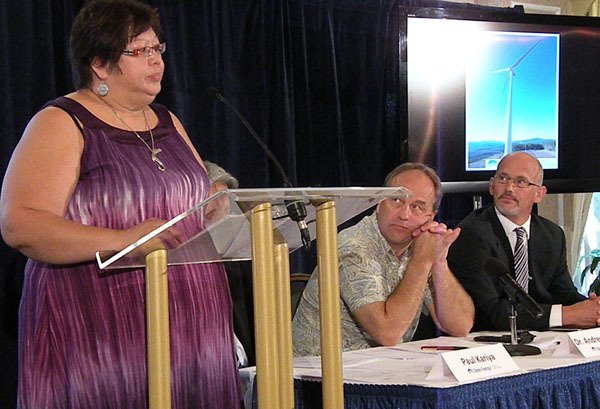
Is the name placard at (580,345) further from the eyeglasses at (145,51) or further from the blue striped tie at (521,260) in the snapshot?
the eyeglasses at (145,51)

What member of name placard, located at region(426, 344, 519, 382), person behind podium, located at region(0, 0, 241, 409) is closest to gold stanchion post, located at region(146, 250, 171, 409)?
person behind podium, located at region(0, 0, 241, 409)

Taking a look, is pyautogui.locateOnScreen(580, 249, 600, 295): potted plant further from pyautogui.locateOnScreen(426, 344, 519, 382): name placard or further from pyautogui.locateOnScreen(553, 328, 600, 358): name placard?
pyautogui.locateOnScreen(426, 344, 519, 382): name placard

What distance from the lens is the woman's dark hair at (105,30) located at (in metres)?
2.19

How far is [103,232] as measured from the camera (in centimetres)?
194

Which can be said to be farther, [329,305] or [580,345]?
[580,345]

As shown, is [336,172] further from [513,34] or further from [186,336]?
[186,336]

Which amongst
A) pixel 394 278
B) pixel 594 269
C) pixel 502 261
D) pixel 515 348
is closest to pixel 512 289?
pixel 515 348

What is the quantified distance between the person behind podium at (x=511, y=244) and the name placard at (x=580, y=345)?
762 millimetres

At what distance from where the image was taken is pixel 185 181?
223cm

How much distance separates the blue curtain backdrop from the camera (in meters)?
3.96

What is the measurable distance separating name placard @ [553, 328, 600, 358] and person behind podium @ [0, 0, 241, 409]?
1.06m

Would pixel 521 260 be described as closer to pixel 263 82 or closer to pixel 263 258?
pixel 263 82

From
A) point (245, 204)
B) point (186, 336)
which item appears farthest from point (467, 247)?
point (245, 204)

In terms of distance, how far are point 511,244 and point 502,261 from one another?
0.43 feet
